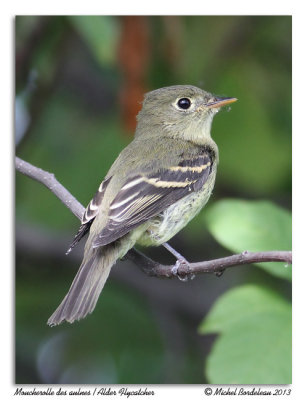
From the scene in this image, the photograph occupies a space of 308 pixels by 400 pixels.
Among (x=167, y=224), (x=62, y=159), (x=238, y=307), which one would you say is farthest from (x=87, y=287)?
(x=62, y=159)

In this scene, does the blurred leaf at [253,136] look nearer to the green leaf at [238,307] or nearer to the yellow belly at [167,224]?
the yellow belly at [167,224]

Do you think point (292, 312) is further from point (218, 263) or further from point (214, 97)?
point (214, 97)

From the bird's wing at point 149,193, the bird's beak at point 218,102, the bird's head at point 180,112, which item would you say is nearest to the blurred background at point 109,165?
the bird's head at point 180,112

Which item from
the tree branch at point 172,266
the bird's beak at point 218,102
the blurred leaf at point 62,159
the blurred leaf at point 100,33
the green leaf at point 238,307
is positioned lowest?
the green leaf at point 238,307

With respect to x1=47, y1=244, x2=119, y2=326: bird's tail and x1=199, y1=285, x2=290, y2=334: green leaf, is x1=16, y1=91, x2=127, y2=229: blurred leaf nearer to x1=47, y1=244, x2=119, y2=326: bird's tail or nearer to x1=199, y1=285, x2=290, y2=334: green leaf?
x1=47, y1=244, x2=119, y2=326: bird's tail

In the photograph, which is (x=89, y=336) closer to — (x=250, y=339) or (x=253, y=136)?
(x=253, y=136)

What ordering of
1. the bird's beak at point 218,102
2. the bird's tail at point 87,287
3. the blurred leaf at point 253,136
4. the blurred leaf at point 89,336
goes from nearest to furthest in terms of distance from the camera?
the bird's tail at point 87,287 → the bird's beak at point 218,102 → the blurred leaf at point 89,336 → the blurred leaf at point 253,136
